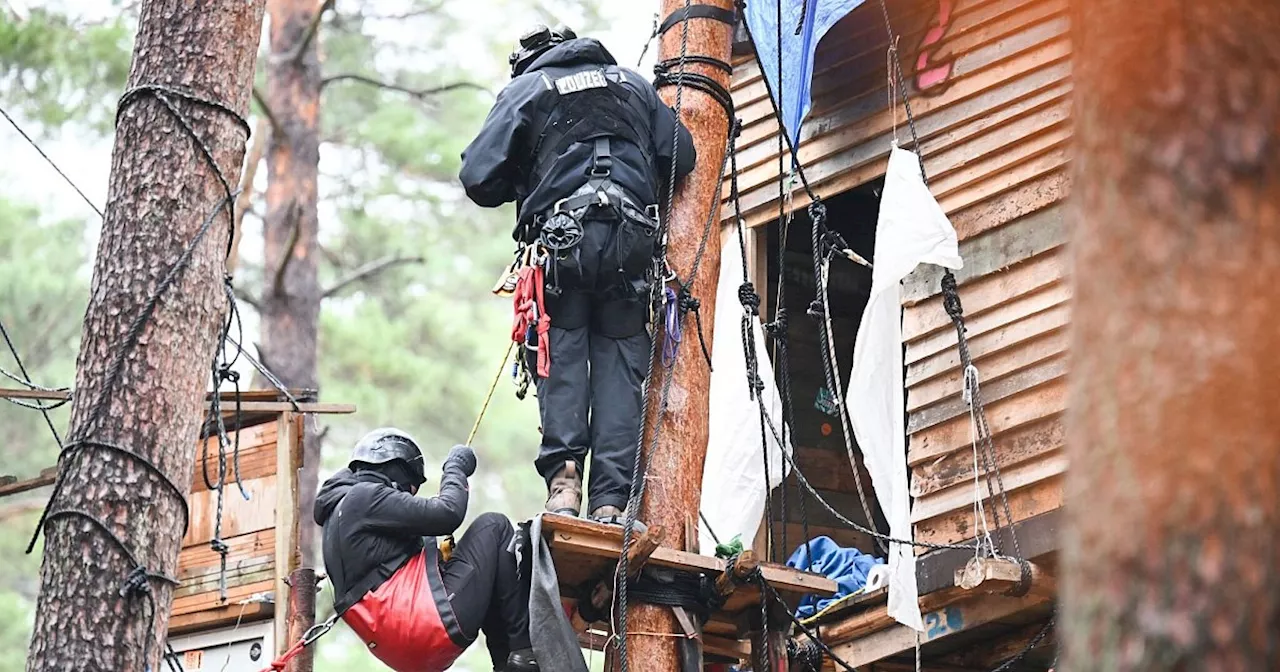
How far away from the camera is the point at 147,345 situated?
247 inches

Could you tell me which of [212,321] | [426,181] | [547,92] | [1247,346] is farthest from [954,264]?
[426,181]

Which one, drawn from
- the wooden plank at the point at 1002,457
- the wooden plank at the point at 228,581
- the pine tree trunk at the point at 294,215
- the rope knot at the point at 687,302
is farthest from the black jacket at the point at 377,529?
the pine tree trunk at the point at 294,215

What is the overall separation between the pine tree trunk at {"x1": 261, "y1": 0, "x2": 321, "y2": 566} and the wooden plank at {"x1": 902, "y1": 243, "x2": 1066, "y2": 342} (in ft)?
20.9

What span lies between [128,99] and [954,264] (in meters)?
4.18

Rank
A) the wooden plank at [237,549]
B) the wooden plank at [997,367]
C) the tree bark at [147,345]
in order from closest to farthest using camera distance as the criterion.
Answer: the tree bark at [147,345], the wooden plank at [997,367], the wooden plank at [237,549]

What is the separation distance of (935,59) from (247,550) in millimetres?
4771

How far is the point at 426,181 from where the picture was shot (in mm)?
21859

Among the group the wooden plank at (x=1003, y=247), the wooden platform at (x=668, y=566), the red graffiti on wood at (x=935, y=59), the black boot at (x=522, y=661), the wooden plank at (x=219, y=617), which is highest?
the red graffiti on wood at (x=935, y=59)

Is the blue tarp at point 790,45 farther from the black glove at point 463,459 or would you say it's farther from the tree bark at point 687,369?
the black glove at point 463,459

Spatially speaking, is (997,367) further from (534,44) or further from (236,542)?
(236,542)

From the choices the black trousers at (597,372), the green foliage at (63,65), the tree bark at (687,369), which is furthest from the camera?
the green foliage at (63,65)

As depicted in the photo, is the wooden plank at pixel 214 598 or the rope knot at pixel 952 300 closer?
the wooden plank at pixel 214 598

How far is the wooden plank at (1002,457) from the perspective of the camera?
8531 mm

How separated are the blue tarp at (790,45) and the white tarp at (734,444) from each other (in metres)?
0.83
